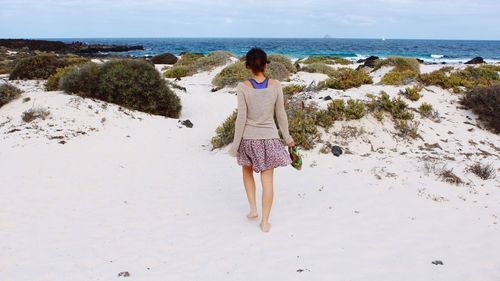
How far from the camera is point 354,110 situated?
9.12 m

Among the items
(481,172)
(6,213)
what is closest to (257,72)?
(6,213)

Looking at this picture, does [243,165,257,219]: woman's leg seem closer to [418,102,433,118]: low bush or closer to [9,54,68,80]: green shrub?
[418,102,433,118]: low bush

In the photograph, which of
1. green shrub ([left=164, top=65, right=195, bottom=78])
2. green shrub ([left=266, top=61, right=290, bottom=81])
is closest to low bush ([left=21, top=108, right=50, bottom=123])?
green shrub ([left=266, top=61, right=290, bottom=81])

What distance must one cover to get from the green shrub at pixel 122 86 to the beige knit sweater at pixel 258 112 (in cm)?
686

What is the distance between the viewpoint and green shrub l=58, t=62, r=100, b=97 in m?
11.0

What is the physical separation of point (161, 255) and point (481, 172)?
556 centimetres

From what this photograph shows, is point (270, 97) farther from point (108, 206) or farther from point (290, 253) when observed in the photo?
point (108, 206)

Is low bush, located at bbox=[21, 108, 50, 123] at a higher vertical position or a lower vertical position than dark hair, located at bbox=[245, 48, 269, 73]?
lower

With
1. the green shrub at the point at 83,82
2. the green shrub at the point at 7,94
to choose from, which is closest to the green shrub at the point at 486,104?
the green shrub at the point at 83,82

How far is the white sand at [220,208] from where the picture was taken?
406 centimetres

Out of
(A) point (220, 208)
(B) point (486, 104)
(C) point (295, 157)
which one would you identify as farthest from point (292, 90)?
(C) point (295, 157)

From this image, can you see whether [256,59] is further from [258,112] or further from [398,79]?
[398,79]

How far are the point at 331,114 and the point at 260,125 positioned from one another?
4.73 m

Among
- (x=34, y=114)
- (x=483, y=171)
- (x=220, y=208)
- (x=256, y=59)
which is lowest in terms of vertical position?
(x=220, y=208)
